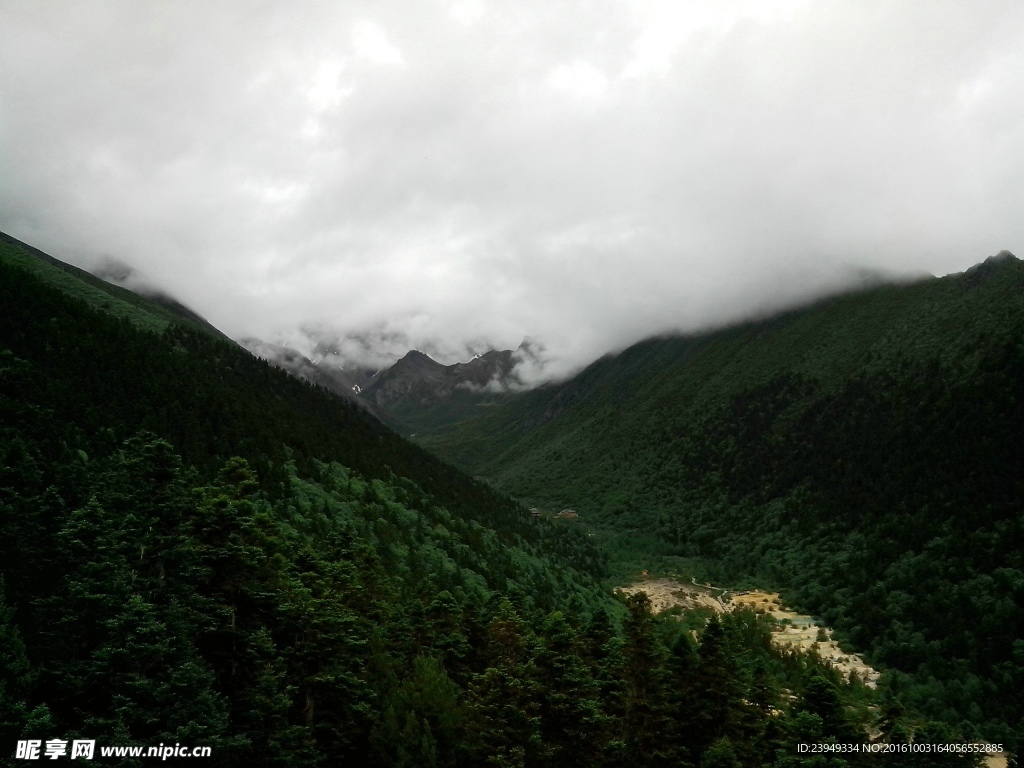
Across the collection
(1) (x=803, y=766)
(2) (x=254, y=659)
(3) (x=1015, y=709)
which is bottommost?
(3) (x=1015, y=709)

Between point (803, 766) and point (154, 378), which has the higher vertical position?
point (154, 378)

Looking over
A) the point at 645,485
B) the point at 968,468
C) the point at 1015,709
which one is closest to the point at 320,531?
the point at 1015,709

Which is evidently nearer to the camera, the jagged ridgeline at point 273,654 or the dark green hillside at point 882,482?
the jagged ridgeline at point 273,654

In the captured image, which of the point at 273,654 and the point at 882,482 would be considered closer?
the point at 273,654

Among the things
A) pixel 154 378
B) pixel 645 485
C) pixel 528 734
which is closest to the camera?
pixel 528 734

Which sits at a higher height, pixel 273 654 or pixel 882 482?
pixel 882 482

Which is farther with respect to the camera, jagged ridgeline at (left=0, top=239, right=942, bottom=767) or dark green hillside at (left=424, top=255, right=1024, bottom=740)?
dark green hillside at (left=424, top=255, right=1024, bottom=740)

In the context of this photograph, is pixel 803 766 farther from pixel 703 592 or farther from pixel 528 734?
pixel 703 592

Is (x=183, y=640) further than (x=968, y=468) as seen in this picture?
No
